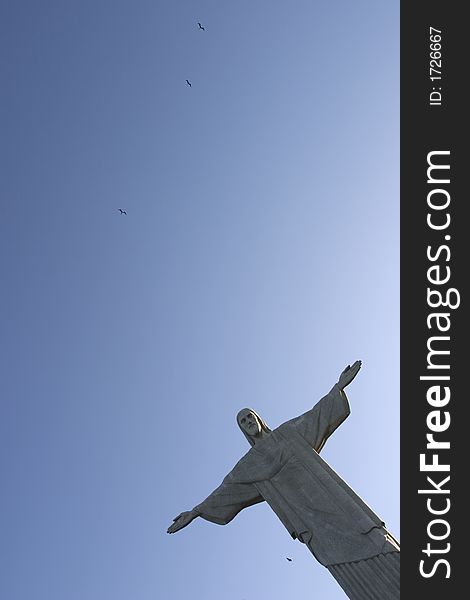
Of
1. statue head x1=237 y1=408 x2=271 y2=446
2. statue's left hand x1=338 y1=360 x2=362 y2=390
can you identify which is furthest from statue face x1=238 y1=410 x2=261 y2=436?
statue's left hand x1=338 y1=360 x2=362 y2=390

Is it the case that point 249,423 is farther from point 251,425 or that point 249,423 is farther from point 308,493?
point 308,493

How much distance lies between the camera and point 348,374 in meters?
9.48

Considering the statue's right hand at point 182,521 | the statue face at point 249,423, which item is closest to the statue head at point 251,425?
the statue face at point 249,423

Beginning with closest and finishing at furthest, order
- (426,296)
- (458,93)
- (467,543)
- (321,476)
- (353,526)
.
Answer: (467,543) < (426,296) < (458,93) < (353,526) < (321,476)

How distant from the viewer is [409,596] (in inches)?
253

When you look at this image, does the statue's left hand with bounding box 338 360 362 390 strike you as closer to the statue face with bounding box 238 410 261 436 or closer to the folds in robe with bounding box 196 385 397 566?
the folds in robe with bounding box 196 385 397 566

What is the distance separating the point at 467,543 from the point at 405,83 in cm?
431

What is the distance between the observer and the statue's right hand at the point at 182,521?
9.30 meters

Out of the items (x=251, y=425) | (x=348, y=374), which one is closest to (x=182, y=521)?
(x=251, y=425)

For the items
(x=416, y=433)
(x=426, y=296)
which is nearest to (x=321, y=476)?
(x=416, y=433)

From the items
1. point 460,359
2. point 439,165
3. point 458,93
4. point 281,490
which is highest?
point 458,93

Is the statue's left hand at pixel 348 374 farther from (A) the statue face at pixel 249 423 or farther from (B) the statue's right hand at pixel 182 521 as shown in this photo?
(B) the statue's right hand at pixel 182 521

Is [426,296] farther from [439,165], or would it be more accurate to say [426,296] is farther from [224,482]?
[224,482]

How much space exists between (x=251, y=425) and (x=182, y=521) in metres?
1.51
